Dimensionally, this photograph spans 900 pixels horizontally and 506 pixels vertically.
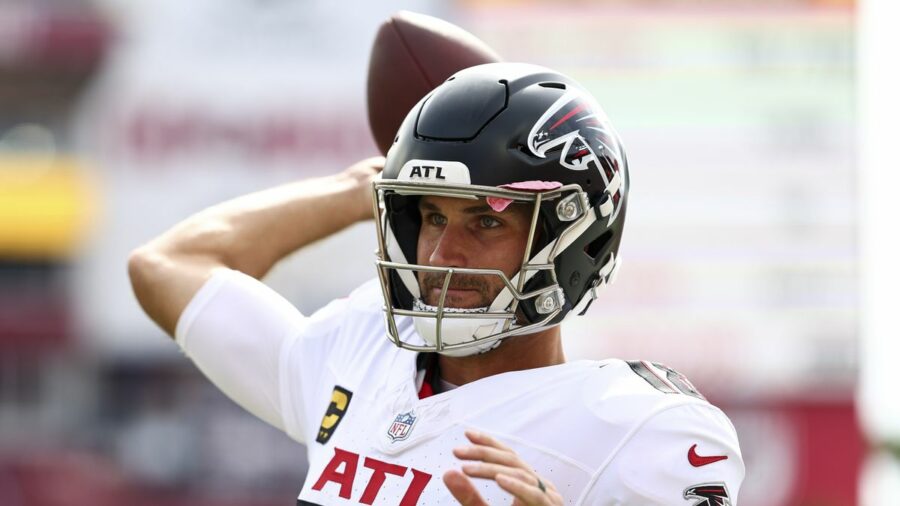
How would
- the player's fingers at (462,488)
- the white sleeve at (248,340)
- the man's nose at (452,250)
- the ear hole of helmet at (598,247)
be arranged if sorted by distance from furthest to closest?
the white sleeve at (248,340) < the ear hole of helmet at (598,247) < the man's nose at (452,250) < the player's fingers at (462,488)

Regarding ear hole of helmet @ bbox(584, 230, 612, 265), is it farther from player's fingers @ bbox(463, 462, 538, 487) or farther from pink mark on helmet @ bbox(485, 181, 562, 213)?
player's fingers @ bbox(463, 462, 538, 487)

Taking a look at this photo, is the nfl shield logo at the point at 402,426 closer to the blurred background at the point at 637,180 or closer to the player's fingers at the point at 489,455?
the player's fingers at the point at 489,455

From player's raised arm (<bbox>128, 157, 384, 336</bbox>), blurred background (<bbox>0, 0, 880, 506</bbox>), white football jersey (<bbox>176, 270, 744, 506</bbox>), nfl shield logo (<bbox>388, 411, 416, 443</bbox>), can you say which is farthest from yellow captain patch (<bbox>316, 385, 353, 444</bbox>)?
blurred background (<bbox>0, 0, 880, 506</bbox>)

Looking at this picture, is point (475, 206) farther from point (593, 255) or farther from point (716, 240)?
point (716, 240)

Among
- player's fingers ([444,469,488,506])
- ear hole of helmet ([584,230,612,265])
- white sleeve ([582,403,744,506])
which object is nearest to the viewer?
player's fingers ([444,469,488,506])

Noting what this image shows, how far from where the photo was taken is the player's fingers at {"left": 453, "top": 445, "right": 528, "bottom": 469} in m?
1.89

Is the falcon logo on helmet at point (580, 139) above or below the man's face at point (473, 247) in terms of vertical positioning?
above

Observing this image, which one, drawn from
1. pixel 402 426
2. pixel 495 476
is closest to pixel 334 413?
pixel 402 426

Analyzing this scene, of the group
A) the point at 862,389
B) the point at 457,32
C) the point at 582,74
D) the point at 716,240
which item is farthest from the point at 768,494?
the point at 457,32

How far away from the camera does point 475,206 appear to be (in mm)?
2230

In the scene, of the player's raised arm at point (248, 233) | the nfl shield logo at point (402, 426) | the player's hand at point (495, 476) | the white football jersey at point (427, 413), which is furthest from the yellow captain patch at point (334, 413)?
the player's hand at point (495, 476)

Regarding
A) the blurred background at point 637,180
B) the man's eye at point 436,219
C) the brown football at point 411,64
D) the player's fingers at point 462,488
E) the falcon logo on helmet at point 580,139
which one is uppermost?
the brown football at point 411,64

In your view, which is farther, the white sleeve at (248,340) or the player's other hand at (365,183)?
the player's other hand at (365,183)

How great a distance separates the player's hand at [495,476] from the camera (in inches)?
73.9
